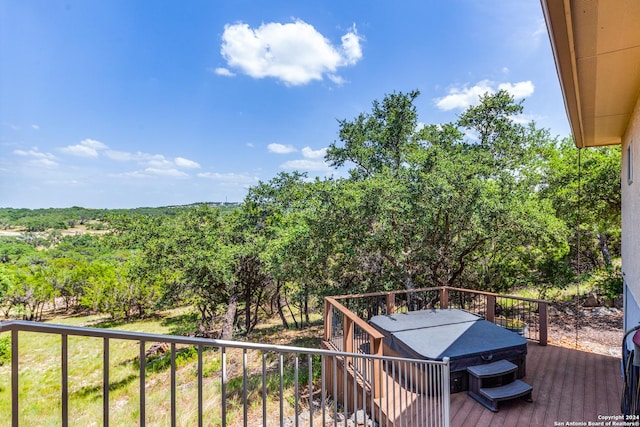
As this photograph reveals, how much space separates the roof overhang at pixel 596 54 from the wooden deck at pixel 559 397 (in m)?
3.17

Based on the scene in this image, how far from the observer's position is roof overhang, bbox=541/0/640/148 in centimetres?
162

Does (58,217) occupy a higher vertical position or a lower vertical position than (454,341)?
higher

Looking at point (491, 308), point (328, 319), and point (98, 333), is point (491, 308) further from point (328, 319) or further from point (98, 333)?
point (98, 333)

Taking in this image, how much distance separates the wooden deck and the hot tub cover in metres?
0.46

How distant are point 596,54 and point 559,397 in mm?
3826

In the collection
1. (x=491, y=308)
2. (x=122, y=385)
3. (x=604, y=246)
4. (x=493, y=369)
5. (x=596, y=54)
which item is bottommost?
(x=122, y=385)

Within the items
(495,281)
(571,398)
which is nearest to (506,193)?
(495,281)

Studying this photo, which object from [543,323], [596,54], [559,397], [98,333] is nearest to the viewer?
[98,333]

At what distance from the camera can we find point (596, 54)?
6.87 ft

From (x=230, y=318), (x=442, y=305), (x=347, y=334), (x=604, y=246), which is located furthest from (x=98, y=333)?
(x=604, y=246)

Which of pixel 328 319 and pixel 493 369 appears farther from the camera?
pixel 328 319

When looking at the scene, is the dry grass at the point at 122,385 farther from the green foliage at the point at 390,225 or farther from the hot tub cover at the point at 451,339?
the green foliage at the point at 390,225

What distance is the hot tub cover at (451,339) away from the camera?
13.0 ft

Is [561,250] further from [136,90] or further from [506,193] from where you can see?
[136,90]
